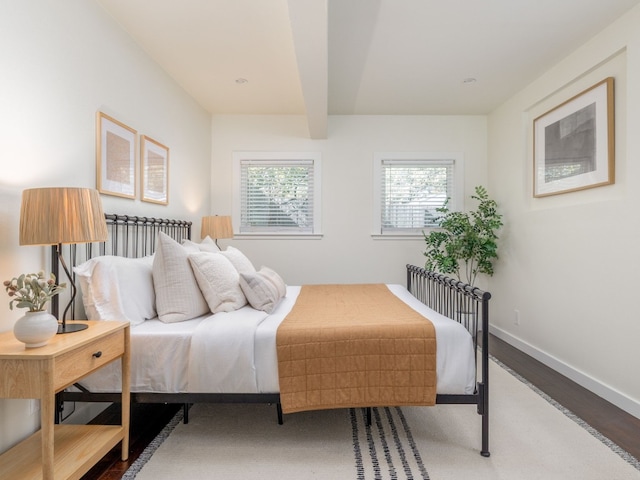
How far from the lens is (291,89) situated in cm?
373

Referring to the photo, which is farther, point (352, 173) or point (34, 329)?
point (352, 173)

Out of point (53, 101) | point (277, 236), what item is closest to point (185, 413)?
point (53, 101)

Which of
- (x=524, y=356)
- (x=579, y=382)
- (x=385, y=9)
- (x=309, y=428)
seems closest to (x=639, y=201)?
(x=579, y=382)

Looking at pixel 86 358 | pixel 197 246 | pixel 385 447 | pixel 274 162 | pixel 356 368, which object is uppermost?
pixel 274 162

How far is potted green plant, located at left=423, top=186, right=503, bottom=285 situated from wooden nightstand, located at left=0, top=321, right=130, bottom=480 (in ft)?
10.8

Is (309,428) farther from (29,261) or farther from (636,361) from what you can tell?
(636,361)

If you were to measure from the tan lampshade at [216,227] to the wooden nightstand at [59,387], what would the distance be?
2.11 meters

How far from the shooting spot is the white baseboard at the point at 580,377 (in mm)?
2426

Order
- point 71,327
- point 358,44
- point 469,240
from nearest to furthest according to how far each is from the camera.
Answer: point 71,327
point 358,44
point 469,240

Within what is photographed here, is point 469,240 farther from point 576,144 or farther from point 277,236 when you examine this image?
point 277,236

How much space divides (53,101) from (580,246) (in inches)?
144

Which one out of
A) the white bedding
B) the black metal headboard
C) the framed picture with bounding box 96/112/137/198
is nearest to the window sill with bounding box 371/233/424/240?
the black metal headboard

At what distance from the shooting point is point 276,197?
15.0 ft

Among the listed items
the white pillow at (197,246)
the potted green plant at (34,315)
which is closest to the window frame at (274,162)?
the white pillow at (197,246)
